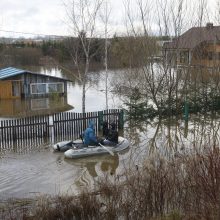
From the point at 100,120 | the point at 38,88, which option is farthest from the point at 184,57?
the point at 38,88

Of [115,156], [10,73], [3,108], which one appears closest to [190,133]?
[115,156]

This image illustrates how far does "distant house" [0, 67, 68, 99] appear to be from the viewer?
32.9 m

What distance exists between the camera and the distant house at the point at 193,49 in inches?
995

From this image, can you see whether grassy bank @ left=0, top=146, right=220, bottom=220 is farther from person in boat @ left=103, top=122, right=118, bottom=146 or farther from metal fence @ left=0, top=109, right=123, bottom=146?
metal fence @ left=0, top=109, right=123, bottom=146

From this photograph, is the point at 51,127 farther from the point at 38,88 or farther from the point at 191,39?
the point at 38,88

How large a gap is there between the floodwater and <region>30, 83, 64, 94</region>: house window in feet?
A: 41.5

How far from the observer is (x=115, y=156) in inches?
647

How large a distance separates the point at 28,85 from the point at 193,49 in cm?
1435

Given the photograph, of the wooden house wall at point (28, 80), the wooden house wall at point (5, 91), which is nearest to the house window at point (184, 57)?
the wooden house wall at point (28, 80)

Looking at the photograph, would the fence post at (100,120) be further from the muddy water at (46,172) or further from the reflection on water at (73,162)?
the muddy water at (46,172)

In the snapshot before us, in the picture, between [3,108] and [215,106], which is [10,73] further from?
[215,106]

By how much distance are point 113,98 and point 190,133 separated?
12.9 m

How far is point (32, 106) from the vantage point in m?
29.7

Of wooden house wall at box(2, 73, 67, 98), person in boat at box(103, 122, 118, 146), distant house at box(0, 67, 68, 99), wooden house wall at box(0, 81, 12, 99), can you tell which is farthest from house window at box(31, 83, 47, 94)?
person in boat at box(103, 122, 118, 146)
